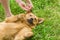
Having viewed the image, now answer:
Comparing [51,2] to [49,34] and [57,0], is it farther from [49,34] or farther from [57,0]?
[49,34]

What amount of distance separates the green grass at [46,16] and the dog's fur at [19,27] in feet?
0.52

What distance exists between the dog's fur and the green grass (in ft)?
0.52

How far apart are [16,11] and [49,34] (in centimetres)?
109

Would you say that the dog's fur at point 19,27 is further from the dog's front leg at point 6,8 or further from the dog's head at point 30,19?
the dog's front leg at point 6,8

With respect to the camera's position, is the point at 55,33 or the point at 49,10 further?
the point at 49,10

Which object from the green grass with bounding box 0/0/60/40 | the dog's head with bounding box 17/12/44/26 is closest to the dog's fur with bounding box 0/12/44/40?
the dog's head with bounding box 17/12/44/26

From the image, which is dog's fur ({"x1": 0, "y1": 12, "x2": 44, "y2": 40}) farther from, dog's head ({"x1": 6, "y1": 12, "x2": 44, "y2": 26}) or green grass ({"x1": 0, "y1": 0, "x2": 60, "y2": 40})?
green grass ({"x1": 0, "y1": 0, "x2": 60, "y2": 40})

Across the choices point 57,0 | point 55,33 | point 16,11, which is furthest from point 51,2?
point 55,33

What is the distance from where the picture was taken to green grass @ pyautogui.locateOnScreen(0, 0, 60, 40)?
4484 millimetres

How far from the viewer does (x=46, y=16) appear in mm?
5160

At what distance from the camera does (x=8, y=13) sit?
4984mm

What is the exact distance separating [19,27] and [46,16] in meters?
1.00

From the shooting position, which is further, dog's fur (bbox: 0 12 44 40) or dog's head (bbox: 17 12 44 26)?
dog's head (bbox: 17 12 44 26)

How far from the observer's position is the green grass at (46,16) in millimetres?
4484
